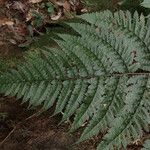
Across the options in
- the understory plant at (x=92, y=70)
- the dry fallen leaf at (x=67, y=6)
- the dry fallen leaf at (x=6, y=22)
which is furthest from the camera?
the dry fallen leaf at (x=67, y=6)

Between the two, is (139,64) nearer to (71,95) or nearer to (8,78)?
(71,95)

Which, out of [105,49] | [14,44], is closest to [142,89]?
[105,49]

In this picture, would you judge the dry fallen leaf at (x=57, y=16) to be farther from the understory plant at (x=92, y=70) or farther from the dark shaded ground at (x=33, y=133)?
the understory plant at (x=92, y=70)

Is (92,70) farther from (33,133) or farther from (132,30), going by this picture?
(33,133)

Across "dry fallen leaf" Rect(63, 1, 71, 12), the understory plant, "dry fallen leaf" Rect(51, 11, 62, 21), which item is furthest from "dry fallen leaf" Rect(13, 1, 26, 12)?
the understory plant

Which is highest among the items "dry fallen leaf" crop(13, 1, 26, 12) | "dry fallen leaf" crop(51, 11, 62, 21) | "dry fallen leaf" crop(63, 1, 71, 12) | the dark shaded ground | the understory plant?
the understory plant

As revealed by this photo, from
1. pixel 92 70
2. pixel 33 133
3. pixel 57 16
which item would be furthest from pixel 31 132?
pixel 57 16

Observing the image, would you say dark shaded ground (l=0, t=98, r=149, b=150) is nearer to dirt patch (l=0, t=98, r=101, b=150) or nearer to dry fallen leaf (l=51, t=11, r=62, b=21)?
dirt patch (l=0, t=98, r=101, b=150)

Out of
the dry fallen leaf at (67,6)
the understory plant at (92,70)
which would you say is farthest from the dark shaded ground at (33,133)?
the dry fallen leaf at (67,6)
